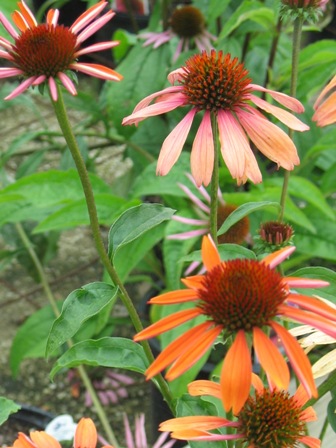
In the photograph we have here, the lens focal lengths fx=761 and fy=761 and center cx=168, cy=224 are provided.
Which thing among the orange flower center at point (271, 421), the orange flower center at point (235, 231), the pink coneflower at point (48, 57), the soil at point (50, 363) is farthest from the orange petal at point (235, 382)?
the soil at point (50, 363)

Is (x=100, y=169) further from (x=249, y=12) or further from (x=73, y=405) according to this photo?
(x=249, y=12)

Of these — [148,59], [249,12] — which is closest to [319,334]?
[249,12]

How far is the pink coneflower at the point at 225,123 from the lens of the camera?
483 millimetres

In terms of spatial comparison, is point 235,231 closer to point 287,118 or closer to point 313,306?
point 287,118

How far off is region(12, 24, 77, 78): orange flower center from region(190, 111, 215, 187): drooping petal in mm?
106

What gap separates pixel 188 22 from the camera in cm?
124

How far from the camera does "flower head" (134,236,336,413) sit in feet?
1.18

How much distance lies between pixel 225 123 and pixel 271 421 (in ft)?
0.65

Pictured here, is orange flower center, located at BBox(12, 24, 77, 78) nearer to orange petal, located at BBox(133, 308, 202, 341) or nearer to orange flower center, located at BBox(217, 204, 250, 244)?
orange petal, located at BBox(133, 308, 202, 341)

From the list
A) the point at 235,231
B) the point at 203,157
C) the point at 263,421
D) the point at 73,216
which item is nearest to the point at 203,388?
the point at 263,421

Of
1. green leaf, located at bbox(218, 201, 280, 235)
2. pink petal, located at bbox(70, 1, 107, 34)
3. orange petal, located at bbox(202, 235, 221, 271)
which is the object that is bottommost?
orange petal, located at bbox(202, 235, 221, 271)

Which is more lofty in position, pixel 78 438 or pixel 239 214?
pixel 239 214

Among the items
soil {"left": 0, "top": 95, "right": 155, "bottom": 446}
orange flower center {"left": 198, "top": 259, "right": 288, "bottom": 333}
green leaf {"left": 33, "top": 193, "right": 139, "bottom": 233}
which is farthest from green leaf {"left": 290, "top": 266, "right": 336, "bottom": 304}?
soil {"left": 0, "top": 95, "right": 155, "bottom": 446}

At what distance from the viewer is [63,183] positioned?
1.12 meters
